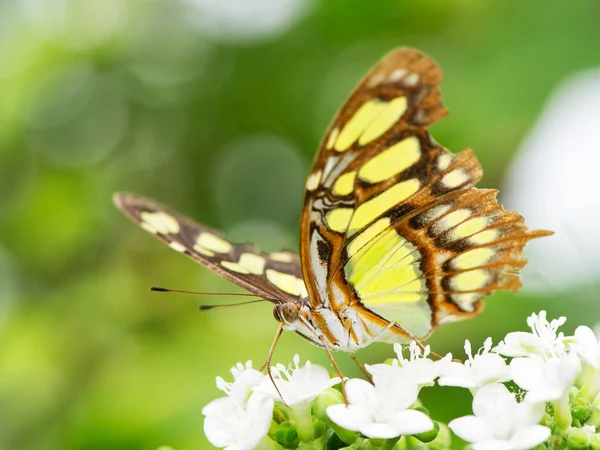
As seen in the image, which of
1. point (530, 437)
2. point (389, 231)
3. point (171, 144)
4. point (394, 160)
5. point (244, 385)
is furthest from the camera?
point (171, 144)

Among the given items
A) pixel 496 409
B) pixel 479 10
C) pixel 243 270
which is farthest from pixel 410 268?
pixel 479 10

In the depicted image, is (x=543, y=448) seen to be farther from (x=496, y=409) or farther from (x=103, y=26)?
(x=103, y=26)

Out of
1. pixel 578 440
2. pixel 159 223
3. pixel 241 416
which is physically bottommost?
pixel 578 440

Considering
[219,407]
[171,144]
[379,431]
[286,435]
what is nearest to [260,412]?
[286,435]

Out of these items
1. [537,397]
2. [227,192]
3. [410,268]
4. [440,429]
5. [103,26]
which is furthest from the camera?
[227,192]

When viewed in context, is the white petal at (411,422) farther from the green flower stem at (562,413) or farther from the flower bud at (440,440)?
the green flower stem at (562,413)

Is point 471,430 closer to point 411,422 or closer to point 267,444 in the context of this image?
point 411,422
